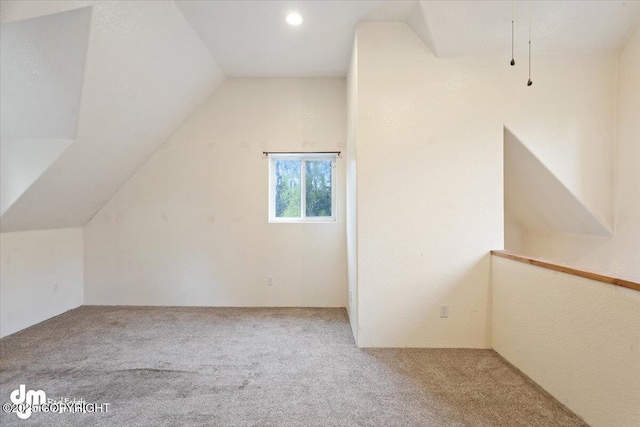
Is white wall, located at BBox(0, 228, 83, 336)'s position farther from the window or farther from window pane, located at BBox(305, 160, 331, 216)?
window pane, located at BBox(305, 160, 331, 216)

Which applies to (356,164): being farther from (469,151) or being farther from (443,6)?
(443,6)

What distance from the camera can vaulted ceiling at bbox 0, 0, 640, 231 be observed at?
2.27 metres

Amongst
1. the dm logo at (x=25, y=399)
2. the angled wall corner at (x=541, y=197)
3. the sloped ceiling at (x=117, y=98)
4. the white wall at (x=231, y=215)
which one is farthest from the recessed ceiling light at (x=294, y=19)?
the dm logo at (x=25, y=399)

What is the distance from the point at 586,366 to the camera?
1775 millimetres

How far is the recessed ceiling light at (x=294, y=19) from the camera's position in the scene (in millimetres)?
2654

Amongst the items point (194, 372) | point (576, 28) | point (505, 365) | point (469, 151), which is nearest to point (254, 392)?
point (194, 372)

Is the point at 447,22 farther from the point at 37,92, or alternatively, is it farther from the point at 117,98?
the point at 37,92

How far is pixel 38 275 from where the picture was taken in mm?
3453

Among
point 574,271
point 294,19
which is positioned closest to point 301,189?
point 294,19

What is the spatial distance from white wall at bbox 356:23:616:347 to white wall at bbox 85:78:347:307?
117 centimetres

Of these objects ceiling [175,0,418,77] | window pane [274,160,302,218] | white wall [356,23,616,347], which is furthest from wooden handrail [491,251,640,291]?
window pane [274,160,302,218]

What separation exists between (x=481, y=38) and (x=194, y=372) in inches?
133

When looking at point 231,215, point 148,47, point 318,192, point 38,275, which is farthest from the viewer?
point 318,192

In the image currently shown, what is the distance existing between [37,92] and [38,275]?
6.87 ft
